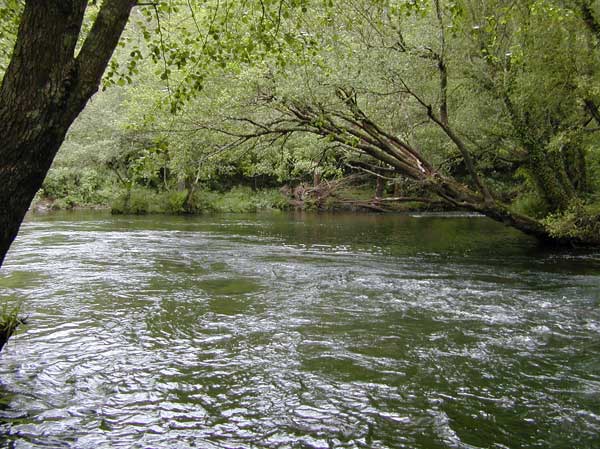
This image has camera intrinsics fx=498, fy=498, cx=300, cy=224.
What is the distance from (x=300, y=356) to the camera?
6.60 meters

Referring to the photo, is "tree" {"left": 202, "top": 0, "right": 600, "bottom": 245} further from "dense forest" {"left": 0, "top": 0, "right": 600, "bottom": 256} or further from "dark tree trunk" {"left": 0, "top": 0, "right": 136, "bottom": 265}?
"dark tree trunk" {"left": 0, "top": 0, "right": 136, "bottom": 265}

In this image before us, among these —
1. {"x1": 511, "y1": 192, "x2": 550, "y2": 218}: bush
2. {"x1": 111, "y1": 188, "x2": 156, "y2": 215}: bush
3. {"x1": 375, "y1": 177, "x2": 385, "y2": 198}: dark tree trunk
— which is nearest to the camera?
{"x1": 511, "y1": 192, "x2": 550, "y2": 218}: bush

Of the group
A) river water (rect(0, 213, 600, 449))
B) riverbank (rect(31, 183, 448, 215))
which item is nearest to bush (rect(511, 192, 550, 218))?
river water (rect(0, 213, 600, 449))

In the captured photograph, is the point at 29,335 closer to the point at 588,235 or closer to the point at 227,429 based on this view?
the point at 227,429

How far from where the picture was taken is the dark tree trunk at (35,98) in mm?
3404

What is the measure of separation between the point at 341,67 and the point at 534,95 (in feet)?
20.1

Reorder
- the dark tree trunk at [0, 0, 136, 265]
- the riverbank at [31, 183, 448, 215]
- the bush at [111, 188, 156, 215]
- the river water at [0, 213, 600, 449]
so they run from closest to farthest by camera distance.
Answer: the dark tree trunk at [0, 0, 136, 265] < the river water at [0, 213, 600, 449] < the bush at [111, 188, 156, 215] < the riverbank at [31, 183, 448, 215]

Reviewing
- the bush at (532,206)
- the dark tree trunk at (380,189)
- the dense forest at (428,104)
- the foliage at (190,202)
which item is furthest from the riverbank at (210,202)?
the dense forest at (428,104)

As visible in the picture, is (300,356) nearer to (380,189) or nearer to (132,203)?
(132,203)

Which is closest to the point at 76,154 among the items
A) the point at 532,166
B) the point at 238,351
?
the point at 532,166

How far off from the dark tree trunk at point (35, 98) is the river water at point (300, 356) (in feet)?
7.75

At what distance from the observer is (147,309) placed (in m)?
9.07

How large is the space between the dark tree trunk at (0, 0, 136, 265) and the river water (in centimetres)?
236

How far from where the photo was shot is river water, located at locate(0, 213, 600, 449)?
4680mm
